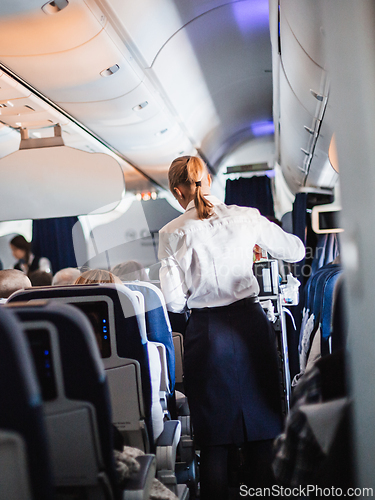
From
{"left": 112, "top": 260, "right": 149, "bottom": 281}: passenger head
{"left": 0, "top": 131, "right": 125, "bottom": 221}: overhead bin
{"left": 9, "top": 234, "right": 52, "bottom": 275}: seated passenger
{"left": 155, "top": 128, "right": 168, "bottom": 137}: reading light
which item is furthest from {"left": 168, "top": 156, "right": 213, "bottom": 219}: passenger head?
{"left": 9, "top": 234, "right": 52, "bottom": 275}: seated passenger

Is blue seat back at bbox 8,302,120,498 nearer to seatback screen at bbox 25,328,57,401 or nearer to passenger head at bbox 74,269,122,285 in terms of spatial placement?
seatback screen at bbox 25,328,57,401

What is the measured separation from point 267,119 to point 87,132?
8.45 feet

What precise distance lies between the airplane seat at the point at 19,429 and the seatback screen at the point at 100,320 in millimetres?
351

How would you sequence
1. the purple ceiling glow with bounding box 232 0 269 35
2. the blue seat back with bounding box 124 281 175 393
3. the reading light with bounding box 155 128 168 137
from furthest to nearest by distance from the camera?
the reading light with bounding box 155 128 168 137, the purple ceiling glow with bounding box 232 0 269 35, the blue seat back with bounding box 124 281 175 393

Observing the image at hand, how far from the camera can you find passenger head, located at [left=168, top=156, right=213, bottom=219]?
1.99 meters

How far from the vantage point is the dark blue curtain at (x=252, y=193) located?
8.34m

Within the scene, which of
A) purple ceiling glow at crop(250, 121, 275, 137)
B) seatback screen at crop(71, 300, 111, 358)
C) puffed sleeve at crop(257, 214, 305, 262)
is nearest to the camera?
seatback screen at crop(71, 300, 111, 358)

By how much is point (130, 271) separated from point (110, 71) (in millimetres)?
2043

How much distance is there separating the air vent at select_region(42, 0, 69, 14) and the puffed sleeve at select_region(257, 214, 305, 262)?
1.60m

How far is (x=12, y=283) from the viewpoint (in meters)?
2.31

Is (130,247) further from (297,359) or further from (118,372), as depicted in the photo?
(297,359)

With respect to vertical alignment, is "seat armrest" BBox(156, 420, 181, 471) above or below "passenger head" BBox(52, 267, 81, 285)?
below

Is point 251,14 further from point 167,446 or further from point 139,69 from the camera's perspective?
point 167,446

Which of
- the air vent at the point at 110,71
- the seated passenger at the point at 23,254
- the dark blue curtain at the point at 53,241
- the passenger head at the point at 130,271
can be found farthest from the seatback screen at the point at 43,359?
the seated passenger at the point at 23,254
